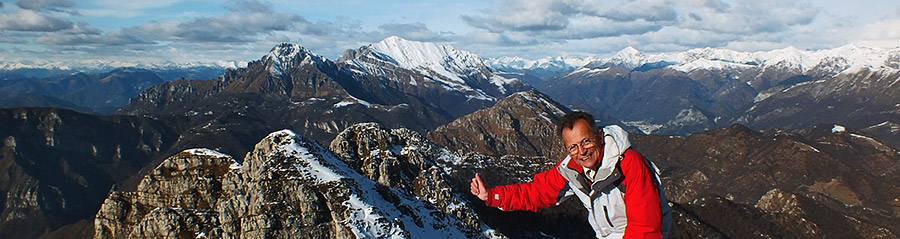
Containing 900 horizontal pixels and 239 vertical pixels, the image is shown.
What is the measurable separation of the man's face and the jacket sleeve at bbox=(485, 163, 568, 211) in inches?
69.6

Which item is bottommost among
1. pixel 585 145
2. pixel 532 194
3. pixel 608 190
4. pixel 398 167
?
pixel 398 167

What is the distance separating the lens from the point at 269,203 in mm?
80500

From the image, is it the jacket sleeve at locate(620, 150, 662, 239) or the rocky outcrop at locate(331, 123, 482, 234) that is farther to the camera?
the rocky outcrop at locate(331, 123, 482, 234)

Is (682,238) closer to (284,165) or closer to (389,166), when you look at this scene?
(389,166)

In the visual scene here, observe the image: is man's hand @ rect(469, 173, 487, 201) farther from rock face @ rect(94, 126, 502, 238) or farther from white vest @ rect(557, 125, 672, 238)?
rock face @ rect(94, 126, 502, 238)

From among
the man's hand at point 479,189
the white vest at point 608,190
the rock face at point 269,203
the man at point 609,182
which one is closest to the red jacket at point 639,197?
the man at point 609,182

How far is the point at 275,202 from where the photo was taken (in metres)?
81.2

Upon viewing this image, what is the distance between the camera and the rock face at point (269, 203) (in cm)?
7943

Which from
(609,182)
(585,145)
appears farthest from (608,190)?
(585,145)

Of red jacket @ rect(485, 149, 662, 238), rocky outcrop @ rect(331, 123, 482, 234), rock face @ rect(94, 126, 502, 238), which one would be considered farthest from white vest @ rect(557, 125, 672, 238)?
rocky outcrop @ rect(331, 123, 482, 234)

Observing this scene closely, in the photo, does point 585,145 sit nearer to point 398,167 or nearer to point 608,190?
point 608,190

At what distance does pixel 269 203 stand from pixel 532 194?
7833 cm

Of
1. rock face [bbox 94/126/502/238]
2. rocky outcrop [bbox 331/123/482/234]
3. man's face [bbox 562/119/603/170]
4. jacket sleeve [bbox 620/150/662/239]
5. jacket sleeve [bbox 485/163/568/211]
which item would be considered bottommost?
rocky outcrop [bbox 331/123/482/234]

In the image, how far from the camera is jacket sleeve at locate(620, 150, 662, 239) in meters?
8.26
